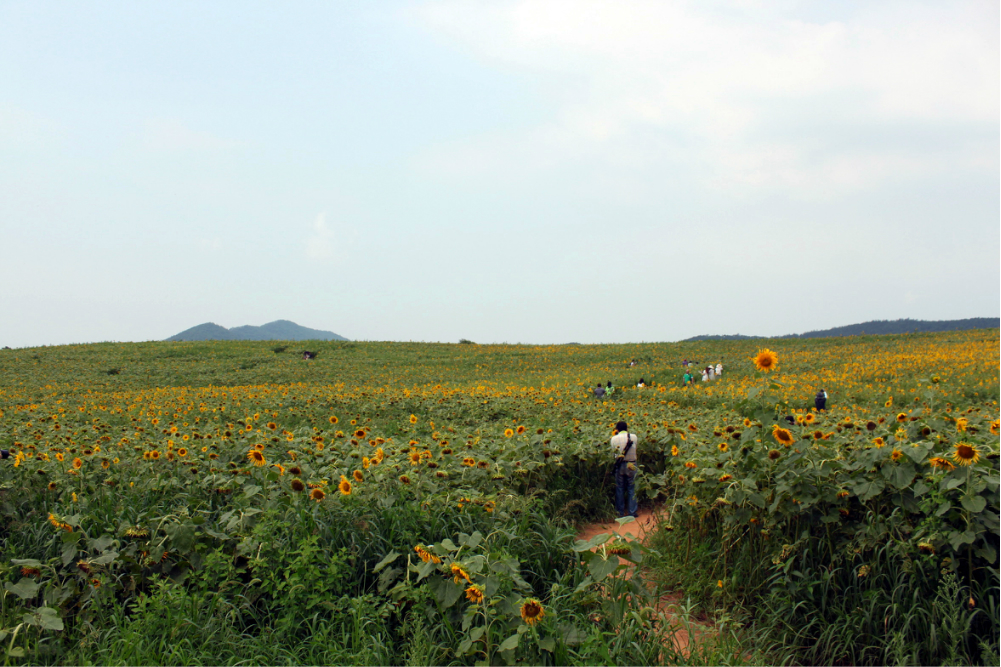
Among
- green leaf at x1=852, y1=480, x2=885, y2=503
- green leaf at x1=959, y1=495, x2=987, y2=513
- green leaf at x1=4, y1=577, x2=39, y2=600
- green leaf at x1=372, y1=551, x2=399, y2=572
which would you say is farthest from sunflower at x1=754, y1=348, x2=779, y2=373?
green leaf at x1=4, y1=577, x2=39, y2=600

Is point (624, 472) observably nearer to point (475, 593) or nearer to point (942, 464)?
point (942, 464)

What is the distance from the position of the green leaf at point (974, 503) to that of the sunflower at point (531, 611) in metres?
2.67

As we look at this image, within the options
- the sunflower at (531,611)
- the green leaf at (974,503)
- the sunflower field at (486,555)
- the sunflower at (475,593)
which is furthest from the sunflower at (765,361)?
the sunflower at (475,593)

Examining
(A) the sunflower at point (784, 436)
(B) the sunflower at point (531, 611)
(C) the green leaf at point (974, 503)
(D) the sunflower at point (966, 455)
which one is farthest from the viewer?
(A) the sunflower at point (784, 436)

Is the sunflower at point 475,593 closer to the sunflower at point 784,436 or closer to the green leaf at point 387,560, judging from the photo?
the green leaf at point 387,560

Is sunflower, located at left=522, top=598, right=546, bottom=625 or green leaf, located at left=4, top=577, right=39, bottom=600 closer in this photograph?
sunflower, located at left=522, top=598, right=546, bottom=625

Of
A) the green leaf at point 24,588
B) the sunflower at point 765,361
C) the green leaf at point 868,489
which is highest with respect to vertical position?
the sunflower at point 765,361

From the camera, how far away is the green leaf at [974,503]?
3396 millimetres

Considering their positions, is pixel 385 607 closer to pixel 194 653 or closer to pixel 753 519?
pixel 194 653

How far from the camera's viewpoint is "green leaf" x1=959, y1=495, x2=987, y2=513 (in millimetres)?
3396

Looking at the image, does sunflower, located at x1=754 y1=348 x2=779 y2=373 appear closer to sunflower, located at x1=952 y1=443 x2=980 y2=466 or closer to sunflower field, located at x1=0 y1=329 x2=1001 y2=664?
sunflower field, located at x1=0 y1=329 x2=1001 y2=664

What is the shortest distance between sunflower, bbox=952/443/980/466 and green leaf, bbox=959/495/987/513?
214 millimetres

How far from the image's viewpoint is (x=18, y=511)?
4848 millimetres

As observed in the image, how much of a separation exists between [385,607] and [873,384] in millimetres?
19294
